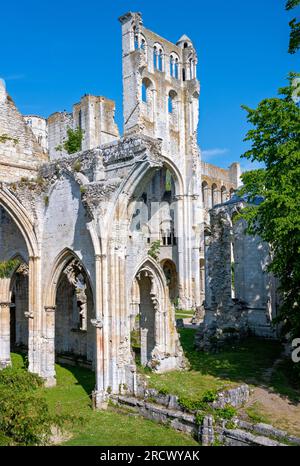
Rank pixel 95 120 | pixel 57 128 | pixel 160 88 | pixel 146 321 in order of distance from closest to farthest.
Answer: pixel 146 321 < pixel 57 128 < pixel 95 120 < pixel 160 88

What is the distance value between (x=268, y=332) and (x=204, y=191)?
2688 cm

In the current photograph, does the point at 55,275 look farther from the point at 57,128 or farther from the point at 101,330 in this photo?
the point at 57,128

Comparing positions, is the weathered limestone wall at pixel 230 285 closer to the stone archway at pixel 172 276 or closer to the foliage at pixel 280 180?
the foliage at pixel 280 180

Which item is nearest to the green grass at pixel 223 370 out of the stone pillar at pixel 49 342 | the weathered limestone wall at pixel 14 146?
the stone pillar at pixel 49 342

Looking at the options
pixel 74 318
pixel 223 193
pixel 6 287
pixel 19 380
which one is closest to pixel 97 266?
pixel 19 380

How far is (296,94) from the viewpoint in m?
11.2

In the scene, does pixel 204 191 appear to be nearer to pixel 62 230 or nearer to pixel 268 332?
pixel 268 332

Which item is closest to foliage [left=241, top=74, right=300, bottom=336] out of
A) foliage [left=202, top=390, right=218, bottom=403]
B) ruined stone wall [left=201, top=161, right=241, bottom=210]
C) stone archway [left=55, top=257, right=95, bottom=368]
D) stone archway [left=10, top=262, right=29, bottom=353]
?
foliage [left=202, top=390, right=218, bottom=403]

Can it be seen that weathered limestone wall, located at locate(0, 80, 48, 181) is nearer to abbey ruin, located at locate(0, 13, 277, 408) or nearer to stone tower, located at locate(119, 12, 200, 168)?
abbey ruin, located at locate(0, 13, 277, 408)

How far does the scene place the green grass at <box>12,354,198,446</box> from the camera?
28.9 feet

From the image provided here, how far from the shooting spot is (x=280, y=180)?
10.6 metres

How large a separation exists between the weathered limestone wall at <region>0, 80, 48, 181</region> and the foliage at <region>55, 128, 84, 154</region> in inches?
583

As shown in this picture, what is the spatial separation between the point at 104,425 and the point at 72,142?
23.3m

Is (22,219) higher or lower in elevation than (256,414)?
higher
